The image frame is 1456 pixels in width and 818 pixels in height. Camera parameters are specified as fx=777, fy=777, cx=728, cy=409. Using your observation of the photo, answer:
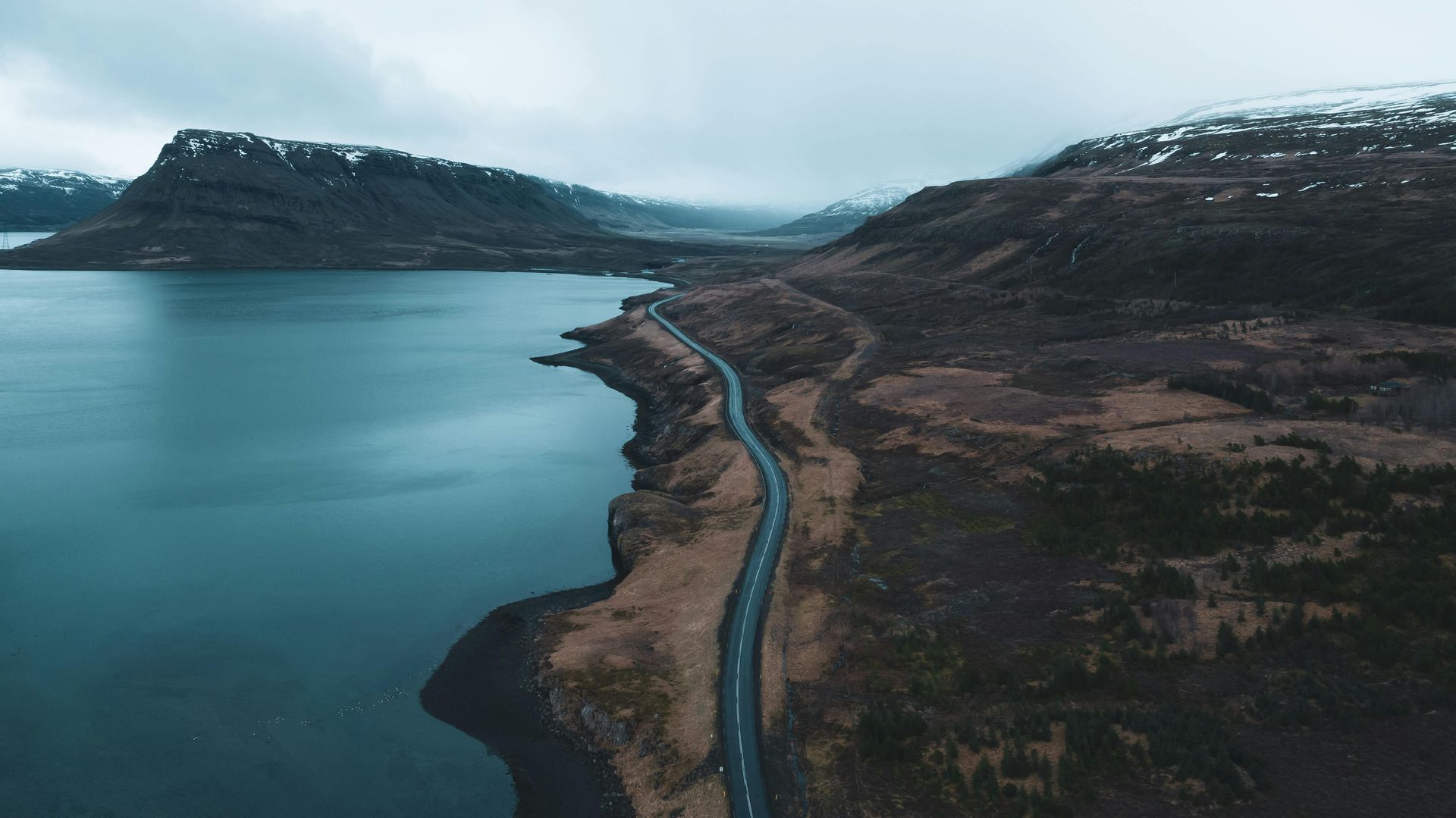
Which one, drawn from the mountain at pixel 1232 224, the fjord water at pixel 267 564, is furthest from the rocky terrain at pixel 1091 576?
the fjord water at pixel 267 564

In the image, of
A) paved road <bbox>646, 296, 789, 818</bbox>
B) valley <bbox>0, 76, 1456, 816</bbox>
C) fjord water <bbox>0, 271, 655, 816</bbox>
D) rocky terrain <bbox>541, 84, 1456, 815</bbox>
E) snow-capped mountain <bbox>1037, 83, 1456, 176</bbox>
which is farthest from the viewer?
snow-capped mountain <bbox>1037, 83, 1456, 176</bbox>

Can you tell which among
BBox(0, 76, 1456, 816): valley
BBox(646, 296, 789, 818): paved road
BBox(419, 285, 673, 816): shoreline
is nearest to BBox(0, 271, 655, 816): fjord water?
BBox(419, 285, 673, 816): shoreline

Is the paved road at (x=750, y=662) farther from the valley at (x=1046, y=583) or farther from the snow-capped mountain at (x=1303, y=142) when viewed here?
the snow-capped mountain at (x=1303, y=142)

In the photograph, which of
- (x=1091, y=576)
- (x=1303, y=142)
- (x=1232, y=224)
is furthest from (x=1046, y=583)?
(x=1303, y=142)

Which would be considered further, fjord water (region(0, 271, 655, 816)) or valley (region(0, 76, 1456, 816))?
fjord water (region(0, 271, 655, 816))

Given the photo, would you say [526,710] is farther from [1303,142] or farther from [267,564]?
[1303,142]

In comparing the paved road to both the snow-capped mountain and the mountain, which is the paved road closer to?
the mountain

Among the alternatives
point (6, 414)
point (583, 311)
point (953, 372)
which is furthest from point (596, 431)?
point (583, 311)
